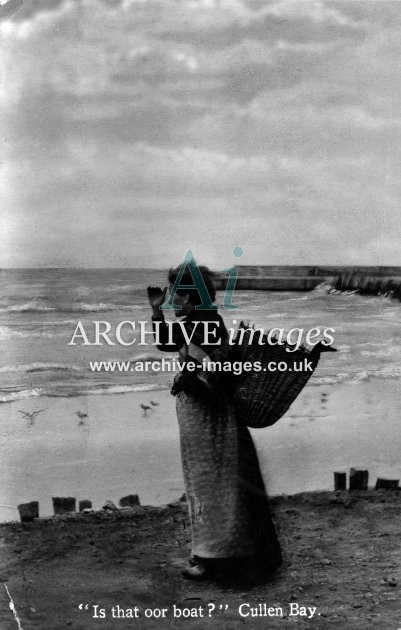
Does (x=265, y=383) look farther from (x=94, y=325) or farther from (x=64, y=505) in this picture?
(x=64, y=505)

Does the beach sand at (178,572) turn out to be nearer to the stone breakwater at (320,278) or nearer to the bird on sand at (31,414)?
the bird on sand at (31,414)

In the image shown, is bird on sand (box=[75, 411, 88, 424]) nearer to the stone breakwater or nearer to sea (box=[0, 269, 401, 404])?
sea (box=[0, 269, 401, 404])

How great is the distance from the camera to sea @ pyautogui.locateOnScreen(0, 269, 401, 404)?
4.05 meters

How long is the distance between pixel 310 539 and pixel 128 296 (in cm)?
183

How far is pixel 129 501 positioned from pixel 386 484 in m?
1.70

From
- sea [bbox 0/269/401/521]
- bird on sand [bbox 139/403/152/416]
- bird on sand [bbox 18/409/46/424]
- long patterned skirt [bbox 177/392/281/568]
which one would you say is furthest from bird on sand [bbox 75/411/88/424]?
long patterned skirt [bbox 177/392/281/568]

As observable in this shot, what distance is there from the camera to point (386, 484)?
178 inches

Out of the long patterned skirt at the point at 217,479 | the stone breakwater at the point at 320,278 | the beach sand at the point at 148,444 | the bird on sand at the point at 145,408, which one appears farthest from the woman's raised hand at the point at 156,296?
the bird on sand at the point at 145,408

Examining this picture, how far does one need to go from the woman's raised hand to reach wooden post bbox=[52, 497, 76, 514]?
57.9 inches

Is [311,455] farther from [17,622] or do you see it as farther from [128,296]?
[17,622]

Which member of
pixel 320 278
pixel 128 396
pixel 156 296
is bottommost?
pixel 128 396

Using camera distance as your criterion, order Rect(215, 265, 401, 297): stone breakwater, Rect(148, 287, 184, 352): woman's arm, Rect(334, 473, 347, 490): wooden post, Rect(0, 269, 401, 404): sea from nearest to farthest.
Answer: Rect(148, 287, 184, 352): woman's arm < Rect(0, 269, 401, 404): sea < Rect(215, 265, 401, 297): stone breakwater < Rect(334, 473, 347, 490): wooden post

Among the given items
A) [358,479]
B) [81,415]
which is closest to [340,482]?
[358,479]

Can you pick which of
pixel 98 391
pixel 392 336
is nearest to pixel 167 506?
pixel 98 391
